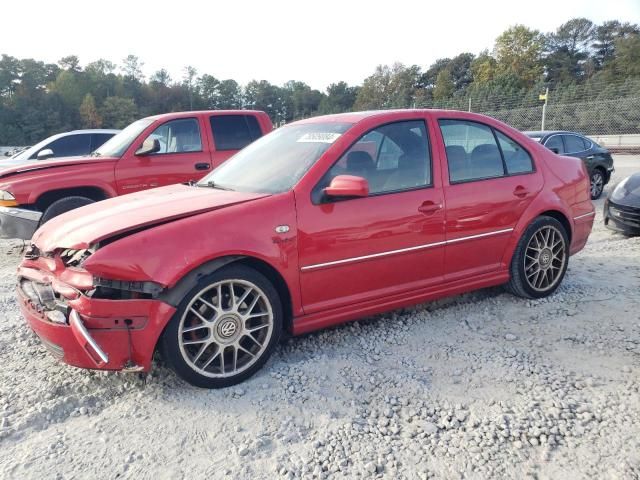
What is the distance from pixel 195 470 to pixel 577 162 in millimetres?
4305

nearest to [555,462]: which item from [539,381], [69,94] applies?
[539,381]

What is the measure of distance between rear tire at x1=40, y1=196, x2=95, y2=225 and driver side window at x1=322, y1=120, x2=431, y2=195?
4.09 m

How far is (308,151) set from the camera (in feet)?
11.4

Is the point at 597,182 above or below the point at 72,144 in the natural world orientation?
below

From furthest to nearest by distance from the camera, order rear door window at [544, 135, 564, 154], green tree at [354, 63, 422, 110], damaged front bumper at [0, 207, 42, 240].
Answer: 1. green tree at [354, 63, 422, 110]
2. rear door window at [544, 135, 564, 154]
3. damaged front bumper at [0, 207, 42, 240]

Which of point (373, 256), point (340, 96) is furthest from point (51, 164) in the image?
point (340, 96)

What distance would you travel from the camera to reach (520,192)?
13.3 feet

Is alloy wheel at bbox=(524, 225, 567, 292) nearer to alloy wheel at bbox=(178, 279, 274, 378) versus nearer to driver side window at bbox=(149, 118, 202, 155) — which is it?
alloy wheel at bbox=(178, 279, 274, 378)

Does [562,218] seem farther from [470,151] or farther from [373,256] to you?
[373,256]

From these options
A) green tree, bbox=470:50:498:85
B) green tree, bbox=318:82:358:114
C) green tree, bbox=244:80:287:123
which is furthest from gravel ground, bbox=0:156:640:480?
green tree, bbox=470:50:498:85

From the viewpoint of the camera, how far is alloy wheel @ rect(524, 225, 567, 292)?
4.20 metres

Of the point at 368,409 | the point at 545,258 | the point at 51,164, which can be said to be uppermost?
the point at 51,164

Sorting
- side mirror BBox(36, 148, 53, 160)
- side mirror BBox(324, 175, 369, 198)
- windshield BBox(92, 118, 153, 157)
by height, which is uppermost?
windshield BBox(92, 118, 153, 157)

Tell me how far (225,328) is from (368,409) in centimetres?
94
